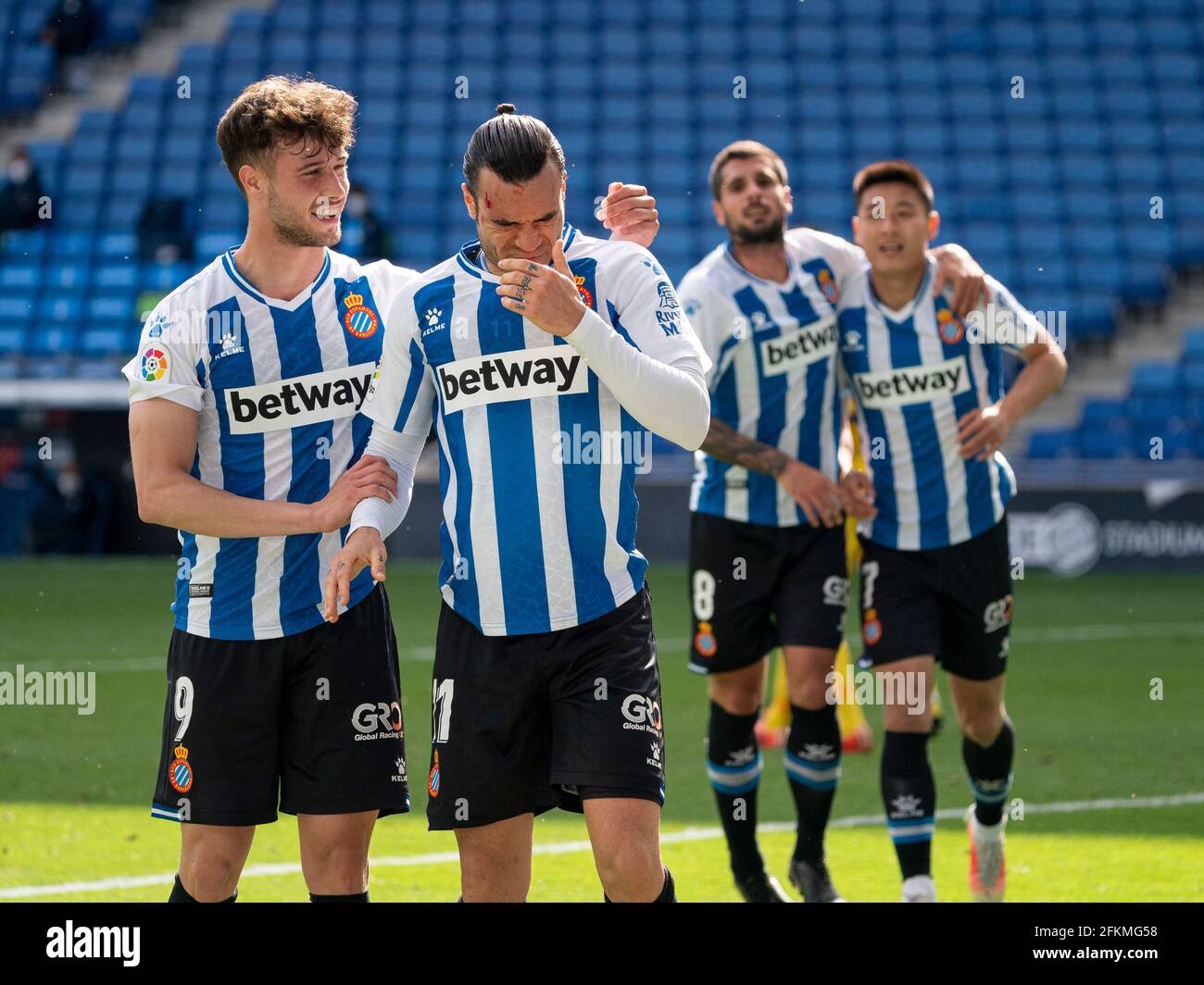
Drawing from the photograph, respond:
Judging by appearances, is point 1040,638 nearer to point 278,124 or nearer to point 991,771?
point 991,771

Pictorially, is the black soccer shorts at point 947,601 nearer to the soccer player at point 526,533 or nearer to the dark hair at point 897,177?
the dark hair at point 897,177

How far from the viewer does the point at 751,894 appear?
5.11 meters

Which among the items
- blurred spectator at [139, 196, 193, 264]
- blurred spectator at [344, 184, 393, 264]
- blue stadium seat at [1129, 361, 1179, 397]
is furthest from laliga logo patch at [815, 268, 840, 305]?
blurred spectator at [139, 196, 193, 264]

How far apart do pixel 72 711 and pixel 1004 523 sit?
206 inches

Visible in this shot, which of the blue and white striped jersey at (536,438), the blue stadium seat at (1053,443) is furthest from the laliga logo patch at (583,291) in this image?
the blue stadium seat at (1053,443)

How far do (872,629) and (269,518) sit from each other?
2209mm

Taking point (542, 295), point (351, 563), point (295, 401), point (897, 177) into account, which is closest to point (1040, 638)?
point (897, 177)

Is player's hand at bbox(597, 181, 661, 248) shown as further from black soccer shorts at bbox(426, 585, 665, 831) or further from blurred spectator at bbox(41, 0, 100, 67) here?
A: blurred spectator at bbox(41, 0, 100, 67)

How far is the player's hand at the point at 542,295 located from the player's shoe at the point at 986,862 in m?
2.64

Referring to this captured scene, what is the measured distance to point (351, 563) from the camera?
3391 millimetres

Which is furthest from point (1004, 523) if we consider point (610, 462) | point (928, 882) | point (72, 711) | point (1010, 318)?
point (72, 711)

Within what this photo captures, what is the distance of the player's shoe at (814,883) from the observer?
16.4ft

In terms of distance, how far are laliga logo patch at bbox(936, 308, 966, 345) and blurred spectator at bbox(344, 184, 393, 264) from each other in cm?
1117
